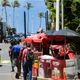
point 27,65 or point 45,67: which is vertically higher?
point 27,65

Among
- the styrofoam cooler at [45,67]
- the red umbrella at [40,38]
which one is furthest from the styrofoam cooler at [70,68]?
the red umbrella at [40,38]

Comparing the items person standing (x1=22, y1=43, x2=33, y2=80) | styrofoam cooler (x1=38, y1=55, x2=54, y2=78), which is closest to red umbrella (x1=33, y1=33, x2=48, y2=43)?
styrofoam cooler (x1=38, y1=55, x2=54, y2=78)

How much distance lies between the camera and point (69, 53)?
23609 mm

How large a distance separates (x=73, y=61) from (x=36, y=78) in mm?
2675

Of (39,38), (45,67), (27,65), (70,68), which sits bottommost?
(45,67)

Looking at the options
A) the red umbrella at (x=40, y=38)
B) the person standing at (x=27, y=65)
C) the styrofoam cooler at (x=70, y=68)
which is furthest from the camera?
the red umbrella at (x=40, y=38)

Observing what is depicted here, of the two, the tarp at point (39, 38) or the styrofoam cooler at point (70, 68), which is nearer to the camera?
the styrofoam cooler at point (70, 68)

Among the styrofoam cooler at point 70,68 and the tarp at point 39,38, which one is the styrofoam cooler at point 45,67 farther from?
the tarp at point 39,38

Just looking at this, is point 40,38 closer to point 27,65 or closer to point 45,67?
point 45,67

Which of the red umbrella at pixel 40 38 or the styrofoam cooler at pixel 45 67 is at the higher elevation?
the red umbrella at pixel 40 38

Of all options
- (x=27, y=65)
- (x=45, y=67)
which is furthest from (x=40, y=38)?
(x=27, y=65)

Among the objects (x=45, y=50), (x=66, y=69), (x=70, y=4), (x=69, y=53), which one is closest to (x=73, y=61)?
(x=66, y=69)

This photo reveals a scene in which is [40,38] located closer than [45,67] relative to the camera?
No

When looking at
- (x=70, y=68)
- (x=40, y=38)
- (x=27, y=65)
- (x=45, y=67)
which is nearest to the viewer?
(x=70, y=68)
